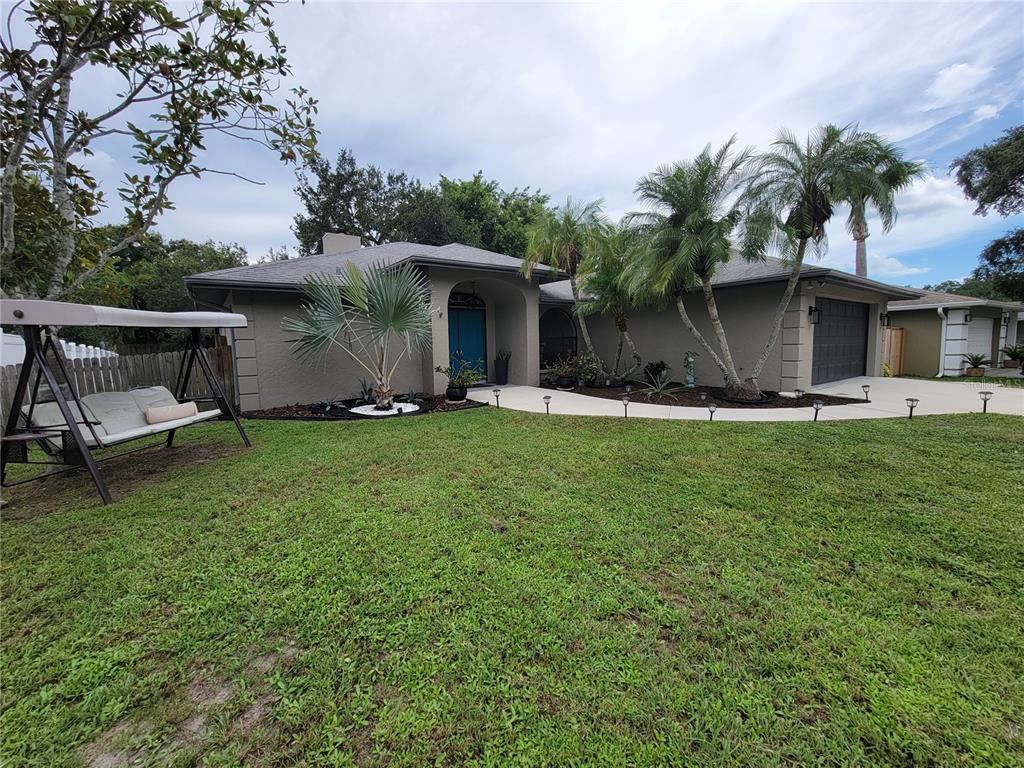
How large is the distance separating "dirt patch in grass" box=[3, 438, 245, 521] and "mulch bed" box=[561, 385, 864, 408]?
26.3 feet

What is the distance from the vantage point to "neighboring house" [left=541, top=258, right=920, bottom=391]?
9680 mm

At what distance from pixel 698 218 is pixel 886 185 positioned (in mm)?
3065

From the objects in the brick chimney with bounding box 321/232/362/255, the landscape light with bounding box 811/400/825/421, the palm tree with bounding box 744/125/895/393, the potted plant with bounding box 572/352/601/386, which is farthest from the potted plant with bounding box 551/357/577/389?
the brick chimney with bounding box 321/232/362/255

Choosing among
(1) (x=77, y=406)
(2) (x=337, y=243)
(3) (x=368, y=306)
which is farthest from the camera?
(2) (x=337, y=243)

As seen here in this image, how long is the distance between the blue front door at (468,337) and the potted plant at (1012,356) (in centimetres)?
1908

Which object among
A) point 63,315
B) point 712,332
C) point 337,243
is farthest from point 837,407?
point 337,243

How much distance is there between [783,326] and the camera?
387 inches

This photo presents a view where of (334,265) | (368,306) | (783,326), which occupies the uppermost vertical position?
(334,265)

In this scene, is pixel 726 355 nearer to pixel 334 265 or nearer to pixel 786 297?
pixel 786 297

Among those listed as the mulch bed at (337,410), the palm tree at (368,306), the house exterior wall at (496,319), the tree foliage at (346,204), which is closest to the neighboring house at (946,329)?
the house exterior wall at (496,319)

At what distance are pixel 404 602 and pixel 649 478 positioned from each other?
9.64ft

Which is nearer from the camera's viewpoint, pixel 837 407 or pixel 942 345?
pixel 837 407

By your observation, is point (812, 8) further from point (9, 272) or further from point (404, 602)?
point (9, 272)

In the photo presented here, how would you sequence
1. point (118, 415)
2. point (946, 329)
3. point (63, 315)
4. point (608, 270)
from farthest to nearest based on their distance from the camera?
point (946, 329) → point (608, 270) → point (118, 415) → point (63, 315)
